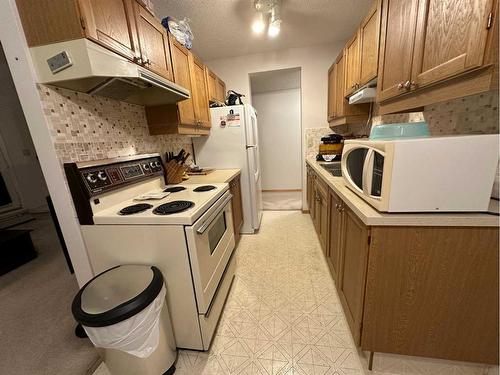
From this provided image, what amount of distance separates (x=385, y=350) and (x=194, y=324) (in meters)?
1.03

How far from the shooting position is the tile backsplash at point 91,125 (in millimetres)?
1052

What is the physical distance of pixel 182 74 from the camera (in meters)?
1.88

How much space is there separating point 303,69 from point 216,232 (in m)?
2.65

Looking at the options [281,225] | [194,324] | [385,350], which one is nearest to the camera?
[385,350]

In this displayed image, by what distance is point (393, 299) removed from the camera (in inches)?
38.4

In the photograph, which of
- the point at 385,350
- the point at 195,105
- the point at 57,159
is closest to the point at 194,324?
the point at 385,350

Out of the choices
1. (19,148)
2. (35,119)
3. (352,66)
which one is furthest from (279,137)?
(19,148)

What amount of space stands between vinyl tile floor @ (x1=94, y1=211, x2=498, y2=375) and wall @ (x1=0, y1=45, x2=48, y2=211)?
4.11 meters

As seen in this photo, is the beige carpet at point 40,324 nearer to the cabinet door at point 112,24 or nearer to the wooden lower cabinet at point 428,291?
the wooden lower cabinet at point 428,291

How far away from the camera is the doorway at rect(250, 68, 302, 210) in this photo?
4109 mm

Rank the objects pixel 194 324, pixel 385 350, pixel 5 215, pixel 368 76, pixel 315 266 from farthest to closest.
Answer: pixel 5 215 < pixel 315 266 < pixel 368 76 < pixel 194 324 < pixel 385 350

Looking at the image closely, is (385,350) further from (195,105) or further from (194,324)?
(195,105)

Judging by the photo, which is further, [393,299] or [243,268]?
[243,268]

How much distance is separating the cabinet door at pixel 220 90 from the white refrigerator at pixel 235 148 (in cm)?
47
